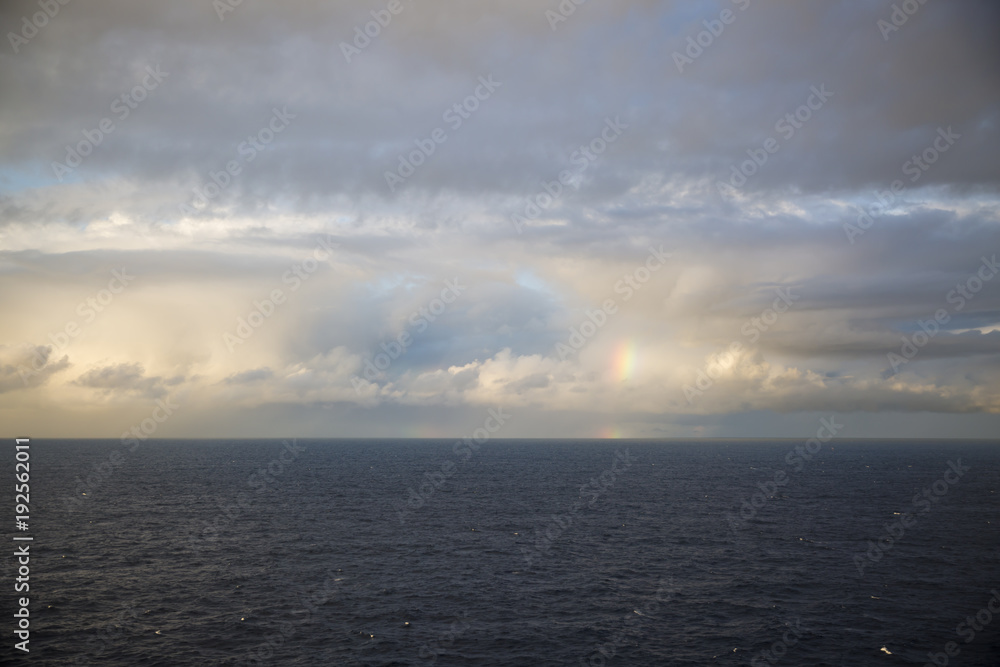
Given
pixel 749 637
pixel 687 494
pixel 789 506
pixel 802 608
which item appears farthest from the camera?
pixel 687 494

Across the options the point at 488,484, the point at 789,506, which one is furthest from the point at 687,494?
the point at 488,484

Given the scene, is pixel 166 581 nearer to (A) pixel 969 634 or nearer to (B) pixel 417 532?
(B) pixel 417 532

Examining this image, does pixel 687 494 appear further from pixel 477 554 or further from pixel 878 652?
pixel 878 652

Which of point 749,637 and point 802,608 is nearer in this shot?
point 749,637

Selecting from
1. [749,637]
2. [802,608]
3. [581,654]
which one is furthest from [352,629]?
[802,608]

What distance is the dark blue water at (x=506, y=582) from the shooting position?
52.0 metres

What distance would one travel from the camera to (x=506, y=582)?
70562mm

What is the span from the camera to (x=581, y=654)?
51.1 metres

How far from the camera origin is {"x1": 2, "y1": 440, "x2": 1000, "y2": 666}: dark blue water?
5203 centimetres

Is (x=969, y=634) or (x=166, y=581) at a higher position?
(x=969, y=634)

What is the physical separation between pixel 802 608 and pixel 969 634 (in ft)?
48.0

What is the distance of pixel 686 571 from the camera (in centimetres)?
7506

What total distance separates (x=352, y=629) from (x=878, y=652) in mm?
50411

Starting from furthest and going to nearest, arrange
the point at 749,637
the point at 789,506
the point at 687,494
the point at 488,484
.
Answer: the point at 488,484 → the point at 687,494 → the point at 789,506 → the point at 749,637
